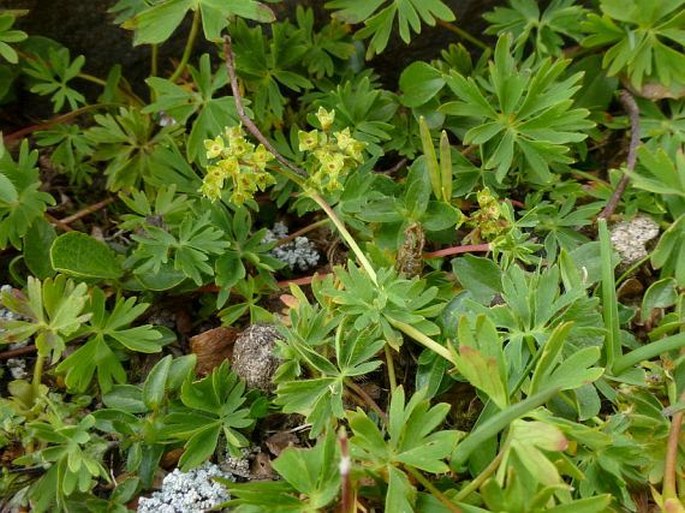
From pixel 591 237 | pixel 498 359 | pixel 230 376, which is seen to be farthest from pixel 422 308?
pixel 591 237

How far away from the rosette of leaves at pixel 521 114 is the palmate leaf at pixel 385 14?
0.70ft

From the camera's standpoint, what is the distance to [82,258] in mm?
2152

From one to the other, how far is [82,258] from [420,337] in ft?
3.15

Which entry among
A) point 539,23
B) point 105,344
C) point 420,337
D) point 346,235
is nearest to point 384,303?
point 420,337

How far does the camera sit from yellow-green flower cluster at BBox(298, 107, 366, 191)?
207 centimetres

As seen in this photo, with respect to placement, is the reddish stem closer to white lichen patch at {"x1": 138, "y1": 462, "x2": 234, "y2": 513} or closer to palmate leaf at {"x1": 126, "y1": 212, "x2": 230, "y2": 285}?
palmate leaf at {"x1": 126, "y1": 212, "x2": 230, "y2": 285}

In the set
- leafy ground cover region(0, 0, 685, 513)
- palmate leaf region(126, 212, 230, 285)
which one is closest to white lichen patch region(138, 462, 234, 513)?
leafy ground cover region(0, 0, 685, 513)

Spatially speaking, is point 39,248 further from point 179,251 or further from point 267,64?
point 267,64

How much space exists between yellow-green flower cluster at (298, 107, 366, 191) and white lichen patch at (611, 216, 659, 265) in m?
0.79

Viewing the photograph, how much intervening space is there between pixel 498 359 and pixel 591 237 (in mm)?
855

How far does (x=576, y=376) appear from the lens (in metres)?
1.62

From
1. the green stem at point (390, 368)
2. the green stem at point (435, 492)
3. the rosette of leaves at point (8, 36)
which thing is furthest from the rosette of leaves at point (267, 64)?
the green stem at point (435, 492)

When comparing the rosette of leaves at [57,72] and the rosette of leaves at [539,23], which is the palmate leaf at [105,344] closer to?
the rosette of leaves at [57,72]

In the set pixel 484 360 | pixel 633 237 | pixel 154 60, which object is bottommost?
pixel 633 237
